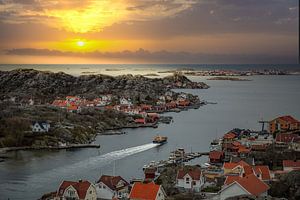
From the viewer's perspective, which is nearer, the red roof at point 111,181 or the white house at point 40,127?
the red roof at point 111,181

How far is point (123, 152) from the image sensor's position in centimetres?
2738

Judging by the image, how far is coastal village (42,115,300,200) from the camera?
14.4m

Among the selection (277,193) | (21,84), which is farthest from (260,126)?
(21,84)

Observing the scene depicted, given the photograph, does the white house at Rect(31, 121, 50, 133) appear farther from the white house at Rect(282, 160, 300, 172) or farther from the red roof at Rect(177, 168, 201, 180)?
the white house at Rect(282, 160, 300, 172)

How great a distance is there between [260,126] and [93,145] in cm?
1761

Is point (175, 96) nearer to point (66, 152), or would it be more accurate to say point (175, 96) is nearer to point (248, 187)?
point (66, 152)

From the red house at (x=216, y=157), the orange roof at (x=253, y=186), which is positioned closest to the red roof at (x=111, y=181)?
the orange roof at (x=253, y=186)

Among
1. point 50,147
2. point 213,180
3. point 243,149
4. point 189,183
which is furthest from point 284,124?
point 189,183

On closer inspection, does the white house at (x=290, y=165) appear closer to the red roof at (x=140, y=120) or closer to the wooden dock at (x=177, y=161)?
the wooden dock at (x=177, y=161)

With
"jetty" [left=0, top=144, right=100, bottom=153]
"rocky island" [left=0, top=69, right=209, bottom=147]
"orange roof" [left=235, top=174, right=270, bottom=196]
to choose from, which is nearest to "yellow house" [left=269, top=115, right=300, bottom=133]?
"rocky island" [left=0, top=69, right=209, bottom=147]

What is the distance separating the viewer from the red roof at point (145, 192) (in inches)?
560

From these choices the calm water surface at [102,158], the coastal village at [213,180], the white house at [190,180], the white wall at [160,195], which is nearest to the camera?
the white wall at [160,195]

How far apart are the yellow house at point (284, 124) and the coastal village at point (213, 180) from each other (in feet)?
19.4

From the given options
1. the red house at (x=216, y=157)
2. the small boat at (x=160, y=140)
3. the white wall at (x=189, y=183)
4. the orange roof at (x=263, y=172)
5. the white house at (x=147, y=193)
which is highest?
the white house at (x=147, y=193)
